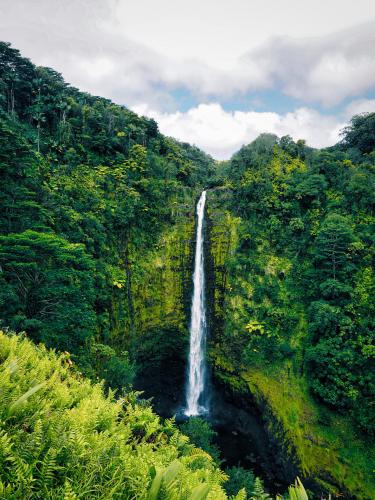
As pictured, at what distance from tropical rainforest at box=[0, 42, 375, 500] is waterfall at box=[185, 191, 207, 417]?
0.60 meters

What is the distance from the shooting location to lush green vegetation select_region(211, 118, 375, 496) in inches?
525

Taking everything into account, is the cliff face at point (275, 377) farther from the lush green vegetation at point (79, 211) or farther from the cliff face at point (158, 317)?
the lush green vegetation at point (79, 211)

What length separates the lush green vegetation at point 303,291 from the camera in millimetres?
13344

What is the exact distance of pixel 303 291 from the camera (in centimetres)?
1773


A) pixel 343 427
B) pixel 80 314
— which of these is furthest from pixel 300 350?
pixel 80 314

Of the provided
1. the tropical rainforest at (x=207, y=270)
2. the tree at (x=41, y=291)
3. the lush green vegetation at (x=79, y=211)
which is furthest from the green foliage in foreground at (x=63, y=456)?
the lush green vegetation at (x=79, y=211)

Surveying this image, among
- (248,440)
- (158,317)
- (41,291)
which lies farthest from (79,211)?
(248,440)

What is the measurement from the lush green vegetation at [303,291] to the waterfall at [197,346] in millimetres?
1101

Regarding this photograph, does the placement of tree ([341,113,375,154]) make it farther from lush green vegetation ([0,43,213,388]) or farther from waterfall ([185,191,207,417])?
waterfall ([185,191,207,417])

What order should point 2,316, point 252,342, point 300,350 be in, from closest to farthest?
point 2,316 < point 300,350 < point 252,342

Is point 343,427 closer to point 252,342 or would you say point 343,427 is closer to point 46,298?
point 252,342

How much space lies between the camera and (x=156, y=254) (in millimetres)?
20250

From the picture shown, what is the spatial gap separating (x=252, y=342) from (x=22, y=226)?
14088mm

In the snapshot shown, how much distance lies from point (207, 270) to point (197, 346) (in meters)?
5.53
